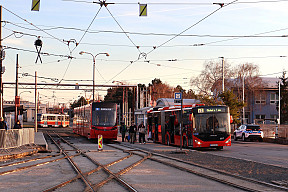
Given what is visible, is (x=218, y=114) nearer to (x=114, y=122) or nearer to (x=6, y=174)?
(x=114, y=122)

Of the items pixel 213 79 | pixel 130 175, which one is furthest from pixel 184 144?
pixel 213 79

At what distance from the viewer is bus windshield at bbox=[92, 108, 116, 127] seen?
38.6 m

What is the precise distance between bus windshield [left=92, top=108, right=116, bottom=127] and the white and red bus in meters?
55.6

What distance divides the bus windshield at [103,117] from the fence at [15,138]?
9.34 meters

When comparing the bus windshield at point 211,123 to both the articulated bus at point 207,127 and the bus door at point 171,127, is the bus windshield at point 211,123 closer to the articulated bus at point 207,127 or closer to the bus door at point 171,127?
the articulated bus at point 207,127

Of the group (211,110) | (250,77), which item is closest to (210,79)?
(250,77)

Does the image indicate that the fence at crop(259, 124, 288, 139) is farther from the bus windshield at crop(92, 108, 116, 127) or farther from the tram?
the bus windshield at crop(92, 108, 116, 127)

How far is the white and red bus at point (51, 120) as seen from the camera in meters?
92.3

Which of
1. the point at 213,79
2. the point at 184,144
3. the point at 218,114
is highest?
the point at 213,79

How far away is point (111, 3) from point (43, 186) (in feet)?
48.2

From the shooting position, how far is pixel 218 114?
2859cm

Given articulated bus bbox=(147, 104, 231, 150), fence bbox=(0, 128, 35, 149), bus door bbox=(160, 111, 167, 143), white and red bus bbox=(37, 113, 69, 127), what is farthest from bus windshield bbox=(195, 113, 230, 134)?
white and red bus bbox=(37, 113, 69, 127)

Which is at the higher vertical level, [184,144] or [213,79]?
[213,79]

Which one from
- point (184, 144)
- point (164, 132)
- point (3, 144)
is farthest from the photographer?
point (164, 132)
